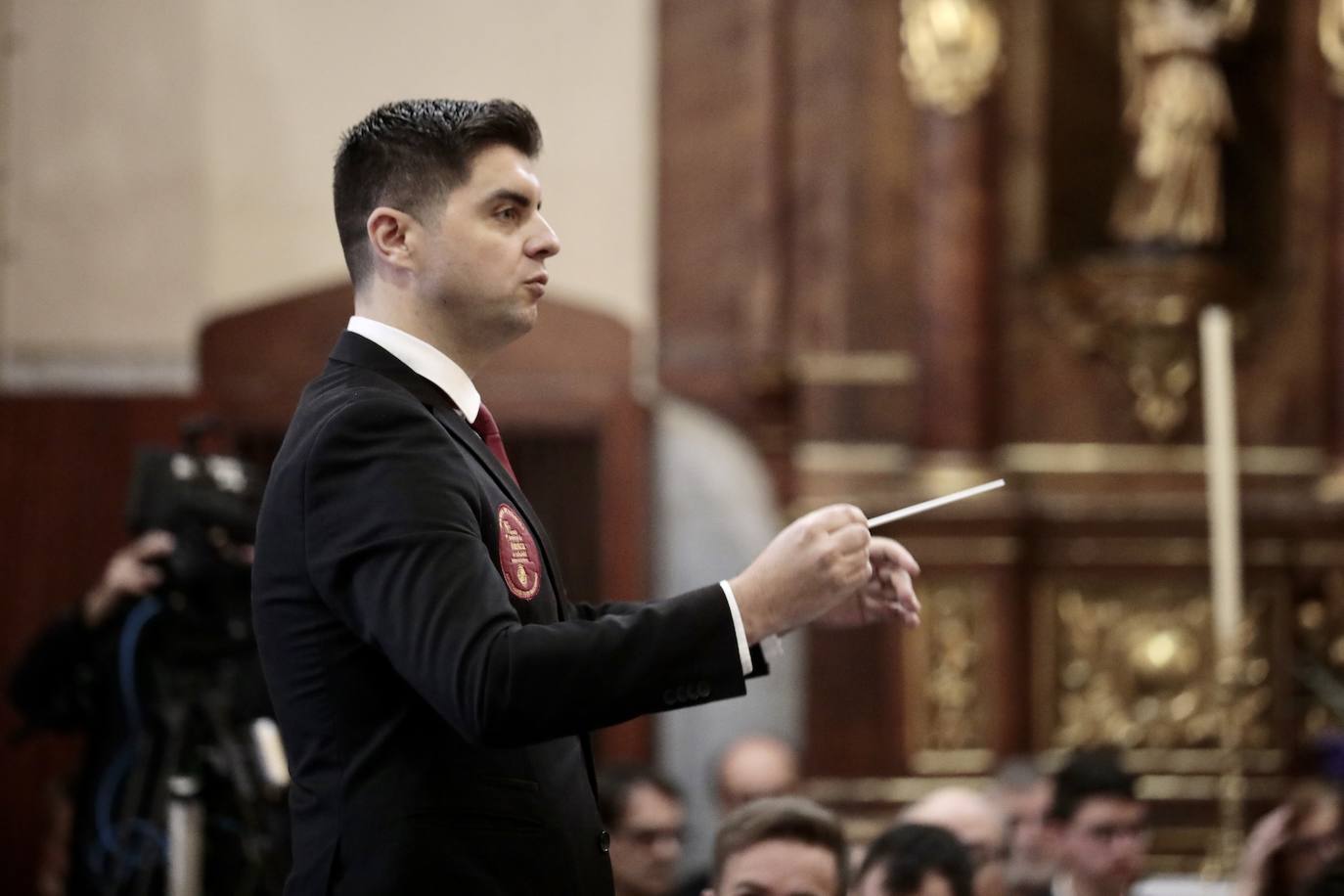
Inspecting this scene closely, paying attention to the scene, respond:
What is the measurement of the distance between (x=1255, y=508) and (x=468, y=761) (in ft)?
18.4

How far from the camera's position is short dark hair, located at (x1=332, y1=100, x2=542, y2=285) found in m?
2.37

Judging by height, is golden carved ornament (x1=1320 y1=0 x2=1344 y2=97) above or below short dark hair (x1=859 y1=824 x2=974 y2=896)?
above

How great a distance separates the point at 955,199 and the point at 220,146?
2713 millimetres

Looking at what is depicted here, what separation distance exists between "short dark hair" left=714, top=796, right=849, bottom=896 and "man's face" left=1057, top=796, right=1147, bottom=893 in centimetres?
141

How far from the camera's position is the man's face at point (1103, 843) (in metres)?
4.77

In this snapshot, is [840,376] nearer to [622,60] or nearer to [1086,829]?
[622,60]

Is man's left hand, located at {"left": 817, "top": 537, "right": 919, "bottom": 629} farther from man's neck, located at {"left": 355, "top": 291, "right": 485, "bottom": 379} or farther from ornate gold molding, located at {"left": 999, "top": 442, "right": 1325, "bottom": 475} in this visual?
ornate gold molding, located at {"left": 999, "top": 442, "right": 1325, "bottom": 475}

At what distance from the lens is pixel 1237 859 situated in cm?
527

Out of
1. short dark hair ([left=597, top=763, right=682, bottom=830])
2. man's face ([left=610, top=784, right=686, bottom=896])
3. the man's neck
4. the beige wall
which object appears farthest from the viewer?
the beige wall

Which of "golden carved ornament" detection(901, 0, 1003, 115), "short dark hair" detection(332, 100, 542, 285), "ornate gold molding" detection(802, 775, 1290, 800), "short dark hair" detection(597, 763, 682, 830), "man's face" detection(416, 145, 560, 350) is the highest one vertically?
"golden carved ornament" detection(901, 0, 1003, 115)

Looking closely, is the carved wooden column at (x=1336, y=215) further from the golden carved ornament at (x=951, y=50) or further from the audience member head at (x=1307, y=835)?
the audience member head at (x=1307, y=835)

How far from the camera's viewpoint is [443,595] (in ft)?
6.97

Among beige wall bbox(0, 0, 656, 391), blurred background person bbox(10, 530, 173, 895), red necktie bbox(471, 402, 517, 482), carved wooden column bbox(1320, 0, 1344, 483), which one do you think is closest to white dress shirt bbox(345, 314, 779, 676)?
red necktie bbox(471, 402, 517, 482)

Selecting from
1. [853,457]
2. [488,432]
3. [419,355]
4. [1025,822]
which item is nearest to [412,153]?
[419,355]
